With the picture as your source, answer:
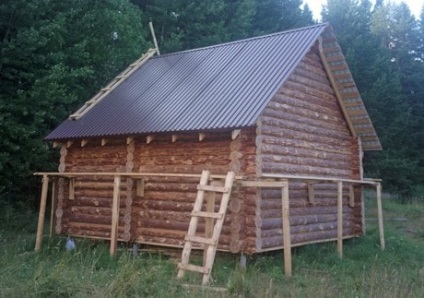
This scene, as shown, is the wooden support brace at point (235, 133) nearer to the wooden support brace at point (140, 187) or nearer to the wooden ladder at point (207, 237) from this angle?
the wooden ladder at point (207, 237)

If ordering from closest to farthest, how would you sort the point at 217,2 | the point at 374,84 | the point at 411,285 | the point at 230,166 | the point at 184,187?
the point at 411,285 → the point at 230,166 → the point at 184,187 → the point at 217,2 → the point at 374,84

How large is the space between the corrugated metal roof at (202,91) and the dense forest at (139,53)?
334 centimetres

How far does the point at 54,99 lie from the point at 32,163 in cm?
263

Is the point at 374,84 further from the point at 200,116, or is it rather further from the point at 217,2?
the point at 200,116

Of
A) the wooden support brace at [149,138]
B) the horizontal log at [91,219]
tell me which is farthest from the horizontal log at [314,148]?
the horizontal log at [91,219]

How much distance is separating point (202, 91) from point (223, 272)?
17.6ft

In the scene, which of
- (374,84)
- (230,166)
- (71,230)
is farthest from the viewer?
(374,84)

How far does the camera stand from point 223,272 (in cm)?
1137

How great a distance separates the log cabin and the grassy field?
812 mm

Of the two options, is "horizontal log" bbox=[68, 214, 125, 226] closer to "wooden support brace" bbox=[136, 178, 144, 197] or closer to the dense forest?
"wooden support brace" bbox=[136, 178, 144, 197]

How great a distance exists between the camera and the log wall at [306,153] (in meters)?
13.4

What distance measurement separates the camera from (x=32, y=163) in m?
19.8

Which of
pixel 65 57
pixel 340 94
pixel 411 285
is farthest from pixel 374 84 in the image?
pixel 411 285

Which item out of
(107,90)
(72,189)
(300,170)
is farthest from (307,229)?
(107,90)
